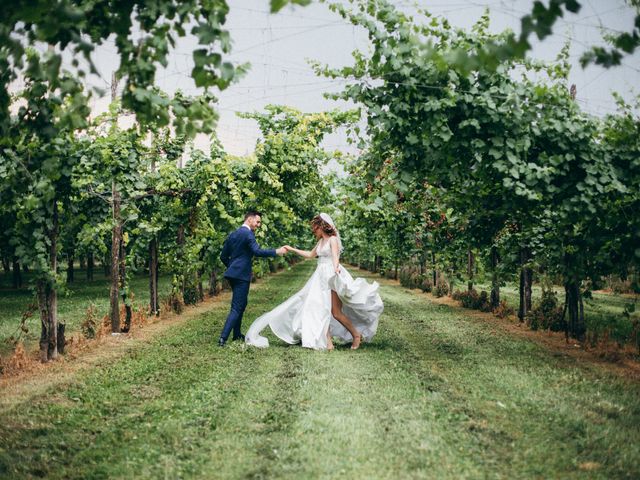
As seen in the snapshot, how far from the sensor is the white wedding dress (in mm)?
10883

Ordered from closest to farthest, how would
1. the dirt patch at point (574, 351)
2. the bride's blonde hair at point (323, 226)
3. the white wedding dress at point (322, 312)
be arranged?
the dirt patch at point (574, 351)
the white wedding dress at point (322, 312)
the bride's blonde hair at point (323, 226)

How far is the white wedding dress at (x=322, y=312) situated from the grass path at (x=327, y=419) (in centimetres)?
68

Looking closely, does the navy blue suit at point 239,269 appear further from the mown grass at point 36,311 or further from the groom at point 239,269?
the mown grass at point 36,311

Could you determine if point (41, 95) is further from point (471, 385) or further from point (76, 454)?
point (471, 385)

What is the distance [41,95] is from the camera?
6109mm

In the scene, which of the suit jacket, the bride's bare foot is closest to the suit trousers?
the suit jacket

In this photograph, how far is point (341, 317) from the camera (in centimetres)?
1109

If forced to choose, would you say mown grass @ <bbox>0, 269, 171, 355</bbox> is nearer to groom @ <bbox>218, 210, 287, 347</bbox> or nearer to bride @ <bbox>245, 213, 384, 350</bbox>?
groom @ <bbox>218, 210, 287, 347</bbox>

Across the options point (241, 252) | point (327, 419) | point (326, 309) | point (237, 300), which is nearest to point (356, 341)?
point (326, 309)

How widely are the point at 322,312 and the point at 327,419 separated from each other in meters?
4.79

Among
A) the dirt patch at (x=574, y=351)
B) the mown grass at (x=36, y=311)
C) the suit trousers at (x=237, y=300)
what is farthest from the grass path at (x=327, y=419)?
the mown grass at (x=36, y=311)

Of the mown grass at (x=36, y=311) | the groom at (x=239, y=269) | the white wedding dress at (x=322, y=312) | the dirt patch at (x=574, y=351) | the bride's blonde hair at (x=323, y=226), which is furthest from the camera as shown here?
the mown grass at (x=36, y=311)

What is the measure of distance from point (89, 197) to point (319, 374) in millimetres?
6551

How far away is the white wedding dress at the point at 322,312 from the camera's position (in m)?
10.9
